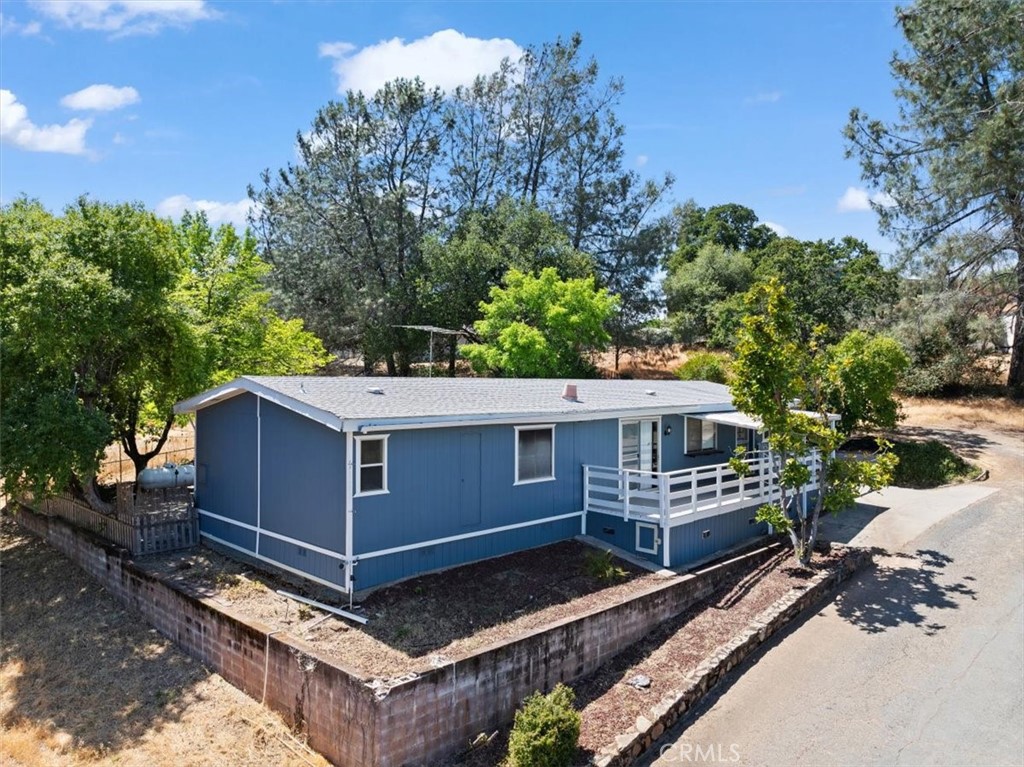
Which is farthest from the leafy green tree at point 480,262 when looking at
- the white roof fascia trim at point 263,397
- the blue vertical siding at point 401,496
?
the white roof fascia trim at point 263,397

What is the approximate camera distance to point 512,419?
1195 cm

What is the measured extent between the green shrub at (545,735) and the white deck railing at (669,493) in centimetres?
503

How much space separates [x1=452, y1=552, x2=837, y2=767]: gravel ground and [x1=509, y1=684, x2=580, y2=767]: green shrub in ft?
1.21

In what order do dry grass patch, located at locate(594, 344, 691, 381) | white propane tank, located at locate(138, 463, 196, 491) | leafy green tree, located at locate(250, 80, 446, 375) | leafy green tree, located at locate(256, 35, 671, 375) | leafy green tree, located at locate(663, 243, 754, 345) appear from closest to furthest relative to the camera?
white propane tank, located at locate(138, 463, 196, 491), leafy green tree, located at locate(250, 80, 446, 375), leafy green tree, located at locate(256, 35, 671, 375), dry grass patch, located at locate(594, 344, 691, 381), leafy green tree, located at locate(663, 243, 754, 345)

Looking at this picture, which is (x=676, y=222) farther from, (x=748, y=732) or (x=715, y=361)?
(x=748, y=732)

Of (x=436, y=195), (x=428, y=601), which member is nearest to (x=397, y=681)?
(x=428, y=601)

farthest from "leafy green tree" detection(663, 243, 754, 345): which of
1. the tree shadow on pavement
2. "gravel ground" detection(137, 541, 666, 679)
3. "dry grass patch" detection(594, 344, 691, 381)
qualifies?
"gravel ground" detection(137, 541, 666, 679)

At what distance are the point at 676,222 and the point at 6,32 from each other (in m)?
35.0

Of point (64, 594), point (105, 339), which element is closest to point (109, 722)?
point (64, 594)

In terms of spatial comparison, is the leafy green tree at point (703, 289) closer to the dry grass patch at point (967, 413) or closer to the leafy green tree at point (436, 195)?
the leafy green tree at point (436, 195)

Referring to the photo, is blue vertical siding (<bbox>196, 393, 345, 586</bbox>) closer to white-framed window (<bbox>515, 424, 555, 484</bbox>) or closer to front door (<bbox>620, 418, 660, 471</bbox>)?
white-framed window (<bbox>515, 424, 555, 484</bbox>)

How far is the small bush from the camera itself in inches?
452

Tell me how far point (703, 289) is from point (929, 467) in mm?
21967

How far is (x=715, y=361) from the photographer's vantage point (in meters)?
29.8
